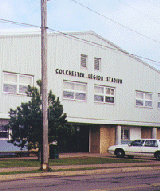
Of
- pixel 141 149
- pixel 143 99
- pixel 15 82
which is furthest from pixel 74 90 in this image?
pixel 143 99

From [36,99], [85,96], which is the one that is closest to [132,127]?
[85,96]

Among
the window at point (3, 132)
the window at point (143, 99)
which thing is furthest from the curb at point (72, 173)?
the window at point (143, 99)

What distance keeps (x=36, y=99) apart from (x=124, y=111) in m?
14.9

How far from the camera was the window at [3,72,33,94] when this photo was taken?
27.5 meters

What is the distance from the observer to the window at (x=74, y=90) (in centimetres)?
3122

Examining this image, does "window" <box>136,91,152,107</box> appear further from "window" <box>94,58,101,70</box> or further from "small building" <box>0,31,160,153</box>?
"window" <box>94,58,101,70</box>

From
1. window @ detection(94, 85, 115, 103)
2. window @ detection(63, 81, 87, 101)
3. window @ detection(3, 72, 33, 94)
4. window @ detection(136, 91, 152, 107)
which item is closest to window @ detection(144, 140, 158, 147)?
window @ detection(63, 81, 87, 101)

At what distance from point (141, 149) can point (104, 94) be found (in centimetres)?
855

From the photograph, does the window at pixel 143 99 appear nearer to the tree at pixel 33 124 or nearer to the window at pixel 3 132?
the window at pixel 3 132

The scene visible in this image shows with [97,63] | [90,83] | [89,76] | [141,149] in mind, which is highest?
[97,63]

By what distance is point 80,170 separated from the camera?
17812 millimetres

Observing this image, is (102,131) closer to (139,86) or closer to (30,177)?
(139,86)

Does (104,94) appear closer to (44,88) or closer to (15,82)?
(15,82)

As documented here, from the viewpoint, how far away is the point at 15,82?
2797cm
